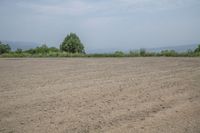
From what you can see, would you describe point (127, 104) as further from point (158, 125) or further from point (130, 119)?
point (158, 125)

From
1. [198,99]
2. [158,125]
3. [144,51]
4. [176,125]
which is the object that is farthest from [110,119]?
[144,51]

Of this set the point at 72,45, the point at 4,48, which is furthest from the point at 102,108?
the point at 4,48

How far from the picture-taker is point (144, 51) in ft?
92.8

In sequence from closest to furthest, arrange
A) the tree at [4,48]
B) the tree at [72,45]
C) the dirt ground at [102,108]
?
the dirt ground at [102,108], the tree at [72,45], the tree at [4,48]

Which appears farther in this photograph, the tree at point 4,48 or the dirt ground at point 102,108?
the tree at point 4,48

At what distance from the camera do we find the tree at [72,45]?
4850cm

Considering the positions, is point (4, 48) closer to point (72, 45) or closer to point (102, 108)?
point (72, 45)

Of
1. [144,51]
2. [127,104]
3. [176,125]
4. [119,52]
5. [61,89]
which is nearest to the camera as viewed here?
[176,125]

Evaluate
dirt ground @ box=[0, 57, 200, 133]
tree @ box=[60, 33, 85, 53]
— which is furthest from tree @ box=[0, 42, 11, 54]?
dirt ground @ box=[0, 57, 200, 133]

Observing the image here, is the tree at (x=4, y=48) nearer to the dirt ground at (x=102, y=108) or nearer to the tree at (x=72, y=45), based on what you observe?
the tree at (x=72, y=45)

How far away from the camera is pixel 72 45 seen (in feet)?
159

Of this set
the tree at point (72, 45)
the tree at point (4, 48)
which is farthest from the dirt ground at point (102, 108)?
the tree at point (4, 48)

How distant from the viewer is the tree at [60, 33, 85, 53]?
4850 cm

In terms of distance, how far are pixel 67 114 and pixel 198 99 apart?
407 centimetres
